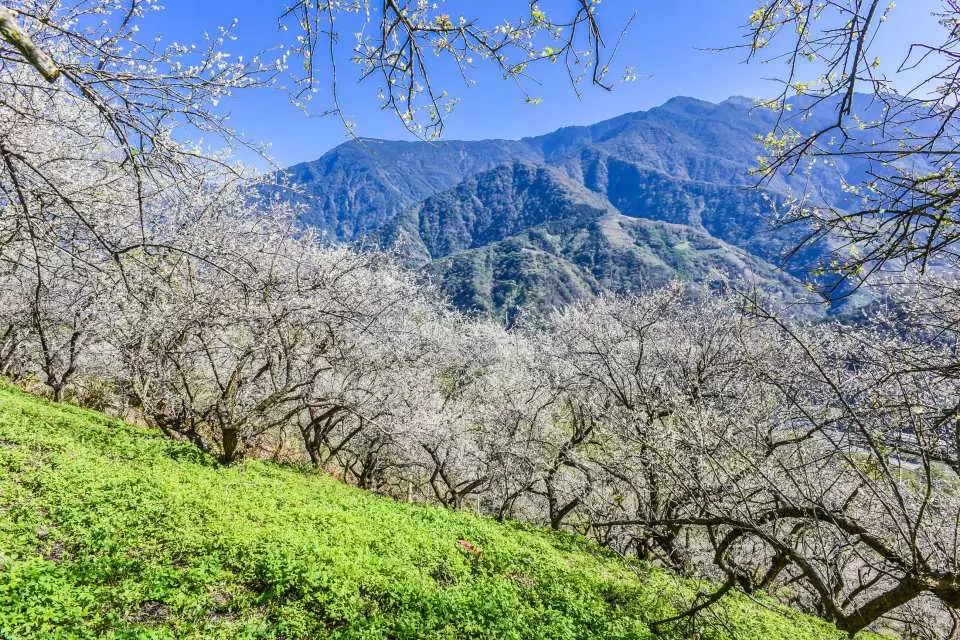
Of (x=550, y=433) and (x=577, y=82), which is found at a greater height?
(x=577, y=82)

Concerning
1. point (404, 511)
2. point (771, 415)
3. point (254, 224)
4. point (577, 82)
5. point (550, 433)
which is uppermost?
point (254, 224)

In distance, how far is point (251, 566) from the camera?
19.4 feet

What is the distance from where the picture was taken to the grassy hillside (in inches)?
189

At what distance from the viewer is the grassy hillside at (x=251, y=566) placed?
4789 mm

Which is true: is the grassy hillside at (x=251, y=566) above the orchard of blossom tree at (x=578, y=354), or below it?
below

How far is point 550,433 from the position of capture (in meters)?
19.0

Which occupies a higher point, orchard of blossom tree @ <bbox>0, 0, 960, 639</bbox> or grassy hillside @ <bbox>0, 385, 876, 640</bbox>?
orchard of blossom tree @ <bbox>0, 0, 960, 639</bbox>

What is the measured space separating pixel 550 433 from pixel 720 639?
11.8 metres

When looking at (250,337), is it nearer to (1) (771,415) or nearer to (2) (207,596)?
(2) (207,596)

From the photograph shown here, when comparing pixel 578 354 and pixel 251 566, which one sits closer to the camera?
pixel 251 566

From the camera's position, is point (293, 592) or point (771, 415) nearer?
point (293, 592)

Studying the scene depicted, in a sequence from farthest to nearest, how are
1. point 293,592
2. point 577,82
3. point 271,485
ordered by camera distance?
point 271,485 < point 293,592 < point 577,82

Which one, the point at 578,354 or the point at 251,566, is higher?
the point at 578,354

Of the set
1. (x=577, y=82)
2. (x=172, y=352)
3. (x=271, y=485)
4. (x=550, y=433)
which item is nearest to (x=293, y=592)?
(x=271, y=485)
